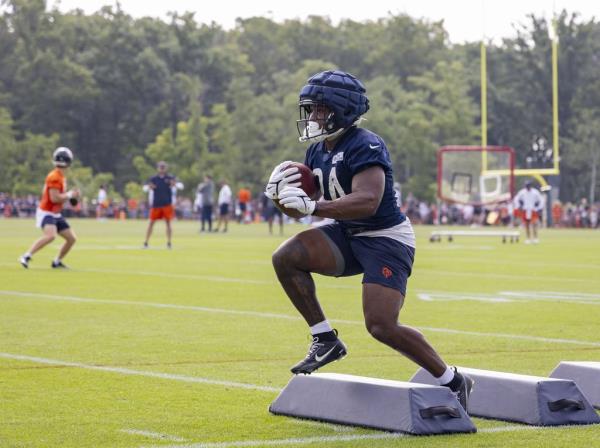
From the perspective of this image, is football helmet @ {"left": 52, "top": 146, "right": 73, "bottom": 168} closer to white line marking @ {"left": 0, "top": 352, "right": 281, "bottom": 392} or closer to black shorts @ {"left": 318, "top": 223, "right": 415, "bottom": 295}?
white line marking @ {"left": 0, "top": 352, "right": 281, "bottom": 392}

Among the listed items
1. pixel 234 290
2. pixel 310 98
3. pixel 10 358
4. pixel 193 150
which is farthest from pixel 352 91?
pixel 193 150

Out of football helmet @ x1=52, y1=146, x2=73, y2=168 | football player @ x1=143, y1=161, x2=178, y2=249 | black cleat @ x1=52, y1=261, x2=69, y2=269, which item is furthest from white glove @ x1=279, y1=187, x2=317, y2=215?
football player @ x1=143, y1=161, x2=178, y2=249

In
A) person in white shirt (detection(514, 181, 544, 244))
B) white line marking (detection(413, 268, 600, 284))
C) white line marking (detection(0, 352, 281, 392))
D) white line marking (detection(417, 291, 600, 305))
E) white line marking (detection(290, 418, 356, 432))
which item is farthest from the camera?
person in white shirt (detection(514, 181, 544, 244))

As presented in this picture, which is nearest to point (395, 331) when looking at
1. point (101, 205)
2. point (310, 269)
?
point (310, 269)

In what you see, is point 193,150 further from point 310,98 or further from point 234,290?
point 310,98

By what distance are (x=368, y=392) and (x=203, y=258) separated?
18.0m

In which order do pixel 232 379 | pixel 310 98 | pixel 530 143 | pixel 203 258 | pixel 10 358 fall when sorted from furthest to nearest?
pixel 530 143
pixel 203 258
pixel 10 358
pixel 232 379
pixel 310 98

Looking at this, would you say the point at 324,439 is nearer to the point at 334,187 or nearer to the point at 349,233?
the point at 349,233

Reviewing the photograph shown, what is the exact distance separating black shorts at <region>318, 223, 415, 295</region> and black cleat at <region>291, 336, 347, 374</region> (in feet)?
1.35

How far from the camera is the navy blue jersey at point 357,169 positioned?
7.30 metres

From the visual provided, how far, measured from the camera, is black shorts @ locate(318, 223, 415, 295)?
285 inches

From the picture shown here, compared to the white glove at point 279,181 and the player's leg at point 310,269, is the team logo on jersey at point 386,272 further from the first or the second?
the white glove at point 279,181

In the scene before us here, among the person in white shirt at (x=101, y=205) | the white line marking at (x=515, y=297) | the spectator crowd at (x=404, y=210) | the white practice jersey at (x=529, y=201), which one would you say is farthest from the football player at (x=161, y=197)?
the person in white shirt at (x=101, y=205)

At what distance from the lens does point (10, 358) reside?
996 centimetres
